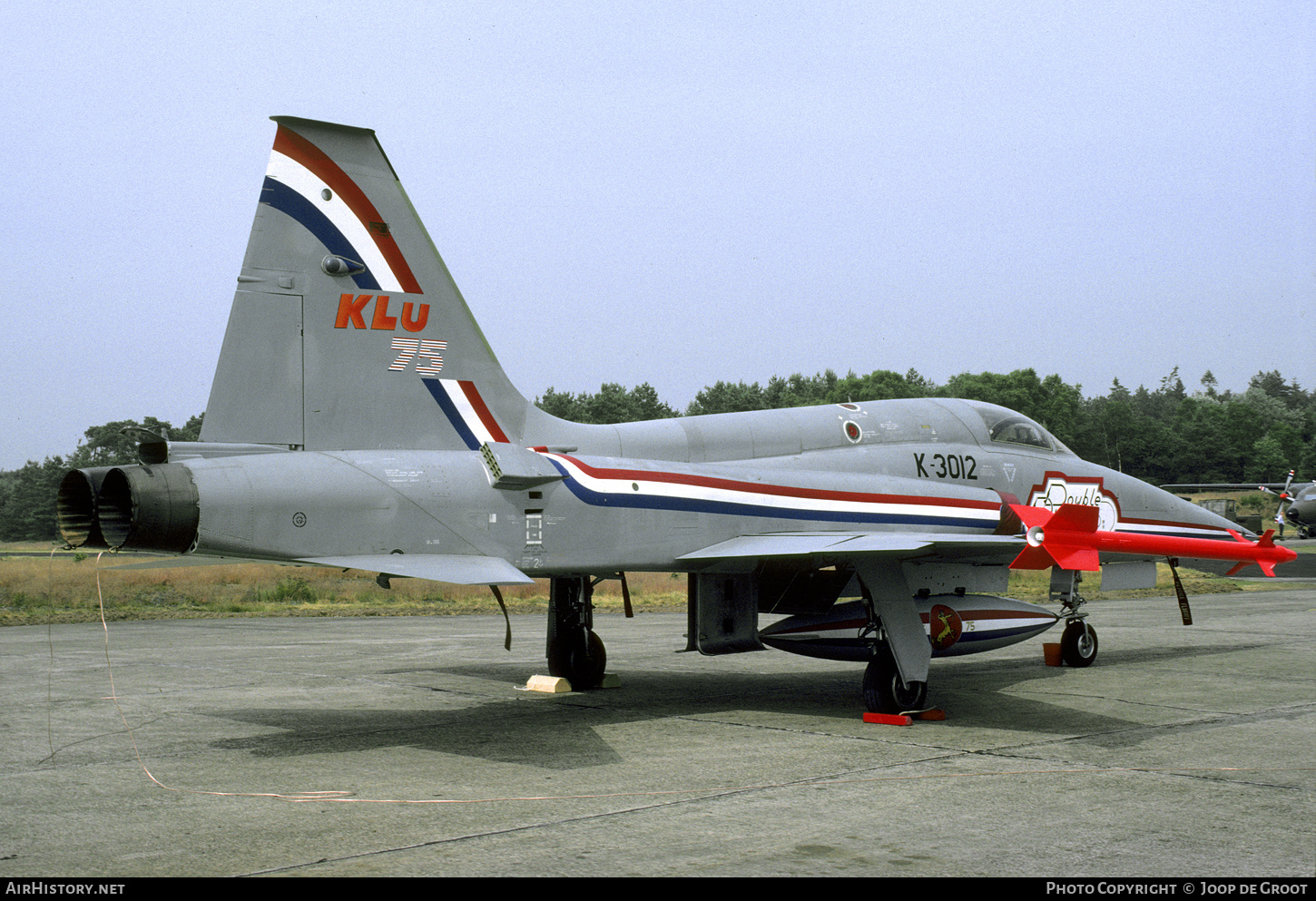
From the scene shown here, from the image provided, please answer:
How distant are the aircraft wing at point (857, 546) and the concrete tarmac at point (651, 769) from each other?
5.18ft

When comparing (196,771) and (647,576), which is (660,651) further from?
(647,576)

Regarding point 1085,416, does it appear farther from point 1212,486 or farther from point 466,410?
point 466,410

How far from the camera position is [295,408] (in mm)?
8820

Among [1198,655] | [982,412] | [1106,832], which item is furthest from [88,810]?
[1198,655]

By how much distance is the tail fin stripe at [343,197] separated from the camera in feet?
29.4

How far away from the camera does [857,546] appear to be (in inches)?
372

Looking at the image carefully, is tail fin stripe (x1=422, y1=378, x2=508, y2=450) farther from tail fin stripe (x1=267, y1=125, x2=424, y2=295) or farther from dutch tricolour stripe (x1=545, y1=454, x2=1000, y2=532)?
tail fin stripe (x1=267, y1=125, x2=424, y2=295)

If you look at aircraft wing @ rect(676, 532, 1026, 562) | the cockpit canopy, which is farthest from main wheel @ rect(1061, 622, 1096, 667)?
aircraft wing @ rect(676, 532, 1026, 562)

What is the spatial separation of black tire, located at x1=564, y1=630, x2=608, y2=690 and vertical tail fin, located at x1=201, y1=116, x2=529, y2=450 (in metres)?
3.34

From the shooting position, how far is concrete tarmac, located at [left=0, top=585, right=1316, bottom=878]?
5453 millimetres

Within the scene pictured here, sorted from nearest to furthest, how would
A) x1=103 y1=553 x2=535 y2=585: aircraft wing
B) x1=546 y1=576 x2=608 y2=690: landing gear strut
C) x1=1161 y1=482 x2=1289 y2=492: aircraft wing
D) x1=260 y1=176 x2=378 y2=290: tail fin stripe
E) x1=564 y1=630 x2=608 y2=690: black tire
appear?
x1=103 y1=553 x2=535 y2=585: aircraft wing → x1=260 y1=176 x2=378 y2=290: tail fin stripe → x1=546 y1=576 x2=608 y2=690: landing gear strut → x1=564 y1=630 x2=608 y2=690: black tire → x1=1161 y1=482 x2=1289 y2=492: aircraft wing

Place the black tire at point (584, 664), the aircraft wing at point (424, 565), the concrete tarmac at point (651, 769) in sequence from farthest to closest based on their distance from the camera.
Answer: the black tire at point (584, 664)
the aircraft wing at point (424, 565)
the concrete tarmac at point (651, 769)

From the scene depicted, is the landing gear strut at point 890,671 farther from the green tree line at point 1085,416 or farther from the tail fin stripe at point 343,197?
the green tree line at point 1085,416

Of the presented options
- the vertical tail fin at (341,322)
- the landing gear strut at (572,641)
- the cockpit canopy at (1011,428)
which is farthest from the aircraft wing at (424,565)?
the cockpit canopy at (1011,428)
